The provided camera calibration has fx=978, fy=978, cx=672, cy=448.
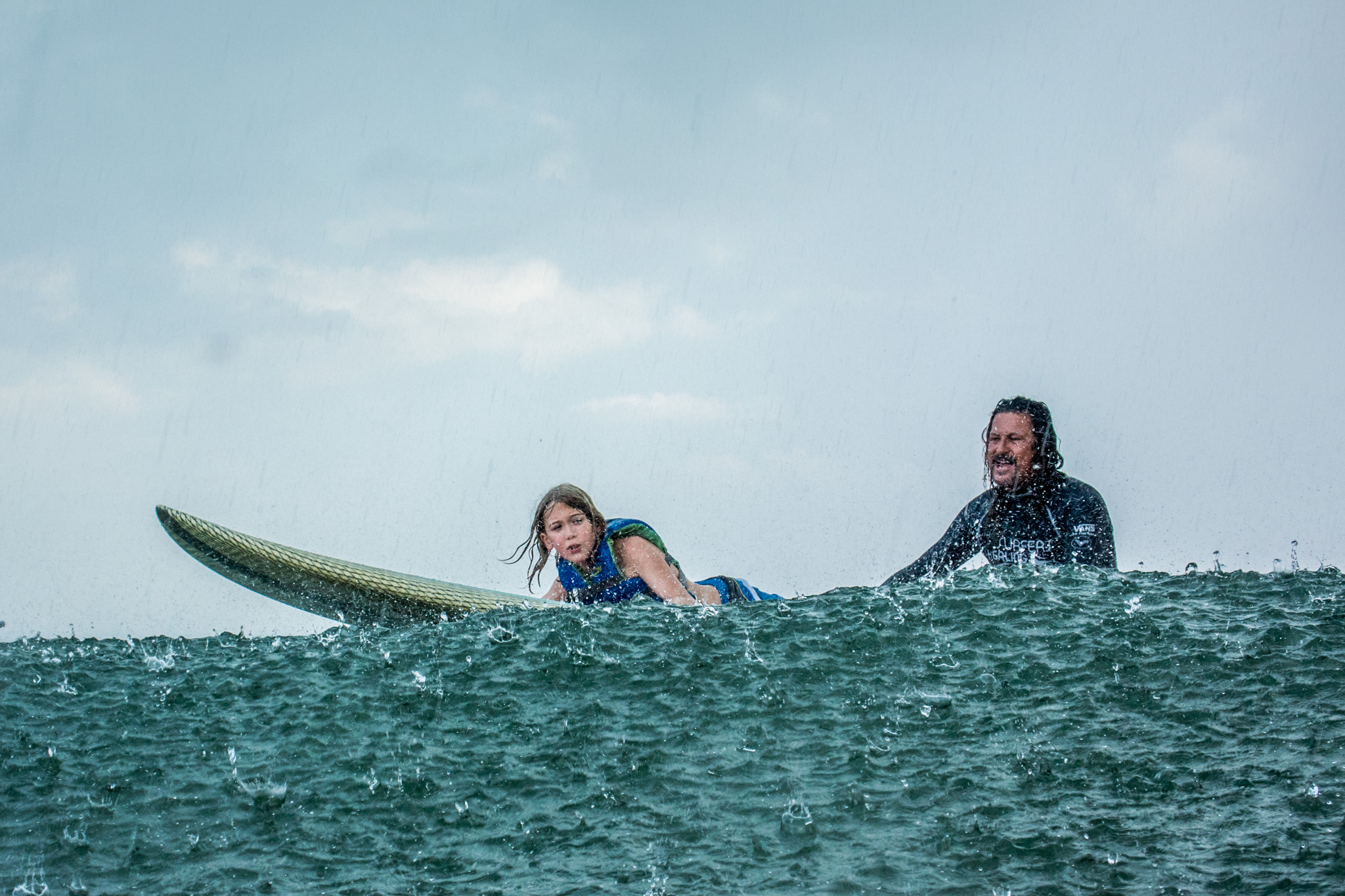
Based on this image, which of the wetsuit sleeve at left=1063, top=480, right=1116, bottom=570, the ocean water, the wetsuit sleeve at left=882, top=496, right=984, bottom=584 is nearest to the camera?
the ocean water

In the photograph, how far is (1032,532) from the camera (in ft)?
18.8

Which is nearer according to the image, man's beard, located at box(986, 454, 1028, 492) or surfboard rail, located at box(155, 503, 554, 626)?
man's beard, located at box(986, 454, 1028, 492)

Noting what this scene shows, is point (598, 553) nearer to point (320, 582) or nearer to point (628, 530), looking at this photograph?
point (628, 530)

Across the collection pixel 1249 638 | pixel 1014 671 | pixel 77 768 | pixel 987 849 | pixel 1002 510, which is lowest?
pixel 77 768

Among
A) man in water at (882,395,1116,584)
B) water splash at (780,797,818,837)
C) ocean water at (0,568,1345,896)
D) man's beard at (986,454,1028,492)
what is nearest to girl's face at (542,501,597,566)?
ocean water at (0,568,1345,896)

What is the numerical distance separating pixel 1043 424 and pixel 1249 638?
70.3 inches

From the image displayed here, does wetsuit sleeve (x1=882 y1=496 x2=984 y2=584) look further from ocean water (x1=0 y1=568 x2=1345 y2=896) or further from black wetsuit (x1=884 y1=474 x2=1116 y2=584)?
ocean water (x1=0 y1=568 x2=1345 y2=896)

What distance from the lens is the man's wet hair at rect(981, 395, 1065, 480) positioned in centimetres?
575

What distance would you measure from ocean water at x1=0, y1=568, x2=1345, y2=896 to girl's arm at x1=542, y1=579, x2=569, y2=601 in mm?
792

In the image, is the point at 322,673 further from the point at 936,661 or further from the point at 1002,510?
the point at 1002,510

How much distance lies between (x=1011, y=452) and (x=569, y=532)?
2.63 metres

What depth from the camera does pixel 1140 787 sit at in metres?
3.26

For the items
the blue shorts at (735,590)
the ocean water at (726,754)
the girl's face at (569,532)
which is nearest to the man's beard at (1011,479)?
the ocean water at (726,754)

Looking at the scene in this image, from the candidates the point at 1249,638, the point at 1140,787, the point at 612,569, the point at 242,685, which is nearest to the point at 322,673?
the point at 242,685
